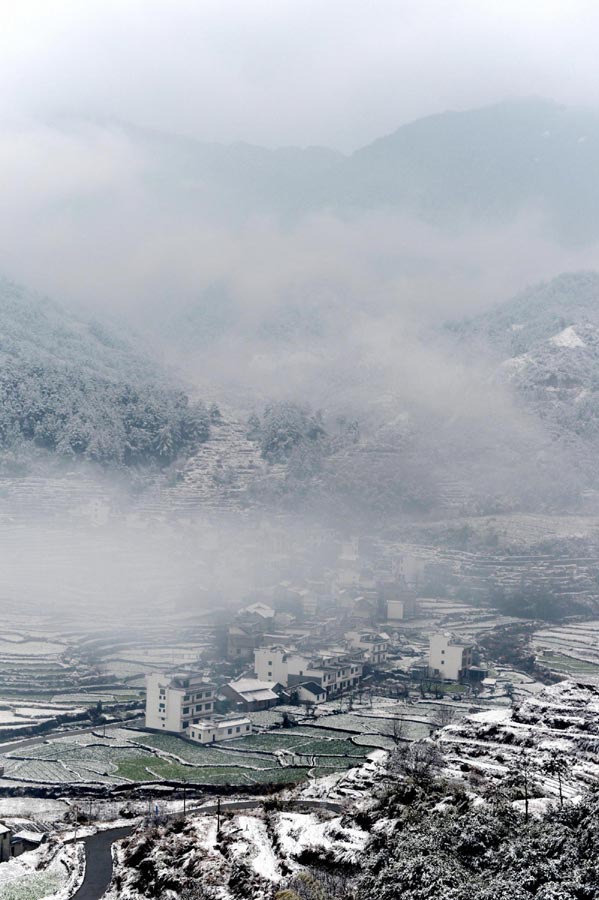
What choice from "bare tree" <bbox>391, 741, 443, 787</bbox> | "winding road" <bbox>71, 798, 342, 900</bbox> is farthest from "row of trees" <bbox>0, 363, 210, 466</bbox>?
"bare tree" <bbox>391, 741, 443, 787</bbox>

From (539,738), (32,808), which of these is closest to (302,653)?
(32,808)

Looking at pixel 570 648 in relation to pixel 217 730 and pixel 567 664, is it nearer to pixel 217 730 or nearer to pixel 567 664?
pixel 567 664

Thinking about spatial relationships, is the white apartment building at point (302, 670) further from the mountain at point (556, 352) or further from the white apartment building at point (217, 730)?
the mountain at point (556, 352)

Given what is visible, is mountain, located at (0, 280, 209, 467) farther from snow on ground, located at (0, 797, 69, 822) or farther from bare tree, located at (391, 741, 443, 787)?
bare tree, located at (391, 741, 443, 787)

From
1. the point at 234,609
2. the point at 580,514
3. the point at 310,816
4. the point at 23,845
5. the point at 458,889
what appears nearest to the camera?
the point at 458,889

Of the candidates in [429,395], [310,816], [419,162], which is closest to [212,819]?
[310,816]

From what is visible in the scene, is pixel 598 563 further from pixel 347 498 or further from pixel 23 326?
pixel 23 326
